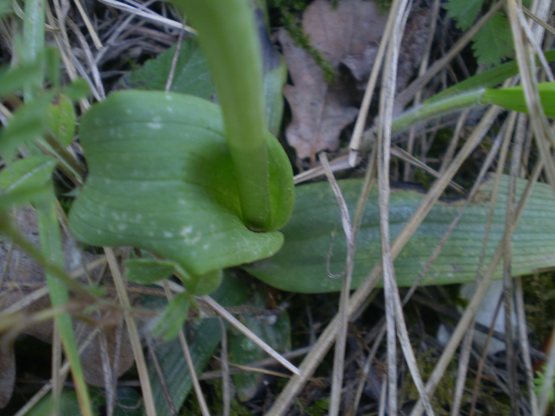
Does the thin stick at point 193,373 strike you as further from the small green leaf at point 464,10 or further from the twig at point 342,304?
the small green leaf at point 464,10

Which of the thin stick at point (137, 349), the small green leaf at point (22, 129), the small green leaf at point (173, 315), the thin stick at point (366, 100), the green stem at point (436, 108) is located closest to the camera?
the small green leaf at point (22, 129)

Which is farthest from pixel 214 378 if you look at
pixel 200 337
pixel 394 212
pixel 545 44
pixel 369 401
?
pixel 545 44

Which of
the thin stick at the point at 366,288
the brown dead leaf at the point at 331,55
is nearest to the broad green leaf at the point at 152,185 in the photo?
the thin stick at the point at 366,288

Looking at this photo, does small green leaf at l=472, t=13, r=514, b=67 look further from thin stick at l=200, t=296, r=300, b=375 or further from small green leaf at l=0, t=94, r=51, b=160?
small green leaf at l=0, t=94, r=51, b=160

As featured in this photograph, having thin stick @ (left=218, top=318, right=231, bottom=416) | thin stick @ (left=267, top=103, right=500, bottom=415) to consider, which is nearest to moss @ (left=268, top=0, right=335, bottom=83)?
thin stick @ (left=267, top=103, right=500, bottom=415)

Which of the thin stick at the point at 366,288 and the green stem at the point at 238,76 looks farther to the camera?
the thin stick at the point at 366,288

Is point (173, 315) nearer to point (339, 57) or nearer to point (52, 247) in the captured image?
point (52, 247)
